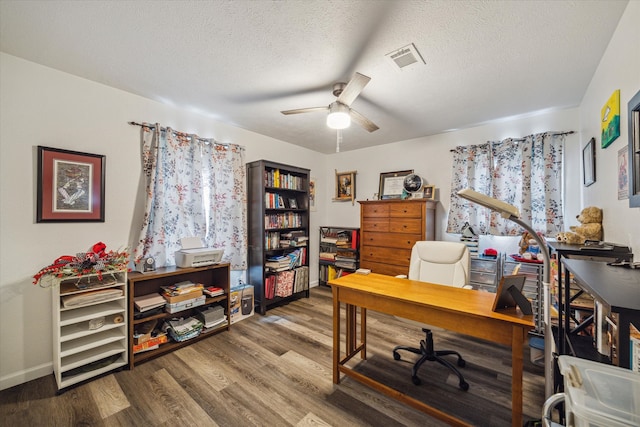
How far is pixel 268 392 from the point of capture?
72.3 inches

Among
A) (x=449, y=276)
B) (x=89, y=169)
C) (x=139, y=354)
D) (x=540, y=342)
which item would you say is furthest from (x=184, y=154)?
(x=540, y=342)

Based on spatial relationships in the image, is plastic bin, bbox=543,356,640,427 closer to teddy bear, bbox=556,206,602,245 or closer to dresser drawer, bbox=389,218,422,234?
teddy bear, bbox=556,206,602,245

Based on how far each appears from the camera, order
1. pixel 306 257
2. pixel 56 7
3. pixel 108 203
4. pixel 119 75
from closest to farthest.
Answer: pixel 56 7 → pixel 119 75 → pixel 108 203 → pixel 306 257

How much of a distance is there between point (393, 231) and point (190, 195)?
271cm

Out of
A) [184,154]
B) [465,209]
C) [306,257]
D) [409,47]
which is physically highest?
[409,47]

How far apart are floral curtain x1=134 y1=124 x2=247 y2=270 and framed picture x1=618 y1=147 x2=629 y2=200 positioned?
3349 mm

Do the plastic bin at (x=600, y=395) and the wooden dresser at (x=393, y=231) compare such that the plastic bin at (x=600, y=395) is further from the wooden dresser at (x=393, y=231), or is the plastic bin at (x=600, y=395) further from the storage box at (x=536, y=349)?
the wooden dresser at (x=393, y=231)

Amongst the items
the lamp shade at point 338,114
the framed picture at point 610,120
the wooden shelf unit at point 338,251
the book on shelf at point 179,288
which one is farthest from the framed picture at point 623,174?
the book on shelf at point 179,288

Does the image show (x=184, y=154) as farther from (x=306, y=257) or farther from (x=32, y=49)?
(x=306, y=257)

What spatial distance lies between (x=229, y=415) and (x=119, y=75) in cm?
279

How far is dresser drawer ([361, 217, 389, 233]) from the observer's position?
3707 mm

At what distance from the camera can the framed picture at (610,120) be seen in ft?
4.99

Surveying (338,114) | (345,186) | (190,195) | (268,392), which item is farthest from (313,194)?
(268,392)

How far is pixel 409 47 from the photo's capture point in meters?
1.73
